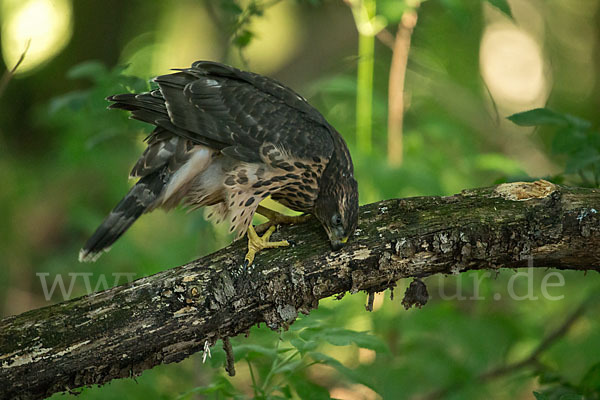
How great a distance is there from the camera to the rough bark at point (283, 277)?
2.55 meters

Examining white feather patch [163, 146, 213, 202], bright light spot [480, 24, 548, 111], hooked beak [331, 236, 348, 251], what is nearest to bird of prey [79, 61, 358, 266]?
white feather patch [163, 146, 213, 202]

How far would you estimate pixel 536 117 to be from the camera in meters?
3.09

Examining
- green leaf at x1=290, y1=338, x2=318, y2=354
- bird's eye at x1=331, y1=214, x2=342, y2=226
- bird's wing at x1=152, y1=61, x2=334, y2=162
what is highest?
bird's wing at x1=152, y1=61, x2=334, y2=162

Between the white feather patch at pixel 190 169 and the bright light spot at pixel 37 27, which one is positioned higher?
the bright light spot at pixel 37 27

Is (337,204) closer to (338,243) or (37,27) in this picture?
(338,243)

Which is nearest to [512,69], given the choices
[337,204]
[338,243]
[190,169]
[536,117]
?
[536,117]

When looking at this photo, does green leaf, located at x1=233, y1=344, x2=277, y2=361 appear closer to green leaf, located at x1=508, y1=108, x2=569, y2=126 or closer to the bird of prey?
the bird of prey

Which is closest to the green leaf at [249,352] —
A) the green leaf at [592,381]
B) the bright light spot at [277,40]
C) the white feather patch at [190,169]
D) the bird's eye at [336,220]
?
the bird's eye at [336,220]

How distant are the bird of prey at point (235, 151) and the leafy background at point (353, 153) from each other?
47 centimetres

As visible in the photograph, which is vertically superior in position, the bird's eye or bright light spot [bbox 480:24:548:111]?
bright light spot [bbox 480:24:548:111]

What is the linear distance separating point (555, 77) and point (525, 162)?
411 centimetres

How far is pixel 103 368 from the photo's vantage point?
8.46ft

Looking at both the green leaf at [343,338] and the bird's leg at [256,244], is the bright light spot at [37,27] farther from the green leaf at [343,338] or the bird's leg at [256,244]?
the green leaf at [343,338]

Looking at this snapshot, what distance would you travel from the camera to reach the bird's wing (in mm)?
3344
